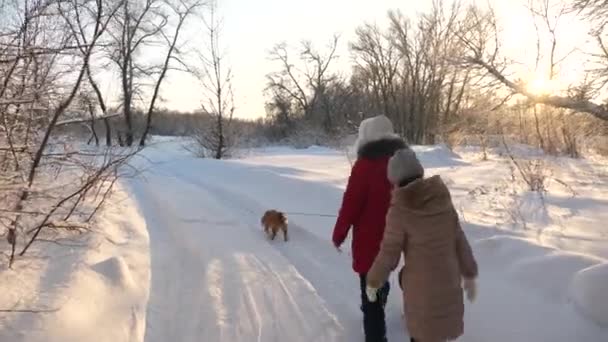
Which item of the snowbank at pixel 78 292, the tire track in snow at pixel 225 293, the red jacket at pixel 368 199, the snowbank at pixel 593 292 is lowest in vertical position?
the tire track in snow at pixel 225 293

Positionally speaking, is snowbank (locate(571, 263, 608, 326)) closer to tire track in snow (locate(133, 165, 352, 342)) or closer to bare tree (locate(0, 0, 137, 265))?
tire track in snow (locate(133, 165, 352, 342))

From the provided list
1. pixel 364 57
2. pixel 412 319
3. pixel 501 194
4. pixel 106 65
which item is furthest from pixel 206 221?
pixel 364 57

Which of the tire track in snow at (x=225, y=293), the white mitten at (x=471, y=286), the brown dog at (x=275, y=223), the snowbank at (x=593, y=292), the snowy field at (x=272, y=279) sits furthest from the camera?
the brown dog at (x=275, y=223)

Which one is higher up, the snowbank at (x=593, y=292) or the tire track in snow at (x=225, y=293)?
the snowbank at (x=593, y=292)

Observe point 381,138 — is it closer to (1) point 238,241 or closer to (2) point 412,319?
(2) point 412,319

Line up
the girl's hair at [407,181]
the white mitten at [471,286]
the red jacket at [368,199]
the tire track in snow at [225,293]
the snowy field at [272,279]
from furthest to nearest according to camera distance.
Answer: the tire track in snow at [225,293], the snowy field at [272,279], the red jacket at [368,199], the white mitten at [471,286], the girl's hair at [407,181]

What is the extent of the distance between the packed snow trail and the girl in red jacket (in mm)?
895

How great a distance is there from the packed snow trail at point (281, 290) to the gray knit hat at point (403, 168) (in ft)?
5.43

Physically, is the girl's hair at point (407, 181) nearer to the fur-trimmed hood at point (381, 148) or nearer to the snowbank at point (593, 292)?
the fur-trimmed hood at point (381, 148)

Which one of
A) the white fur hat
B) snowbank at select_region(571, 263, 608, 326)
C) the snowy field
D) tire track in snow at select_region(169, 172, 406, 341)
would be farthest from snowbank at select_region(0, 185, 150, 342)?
snowbank at select_region(571, 263, 608, 326)

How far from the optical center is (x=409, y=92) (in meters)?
42.1

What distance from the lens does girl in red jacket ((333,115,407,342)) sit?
3955mm

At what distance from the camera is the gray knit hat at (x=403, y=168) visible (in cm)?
341

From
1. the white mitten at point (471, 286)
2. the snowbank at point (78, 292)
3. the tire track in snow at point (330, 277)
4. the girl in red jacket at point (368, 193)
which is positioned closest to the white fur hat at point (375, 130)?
the girl in red jacket at point (368, 193)
